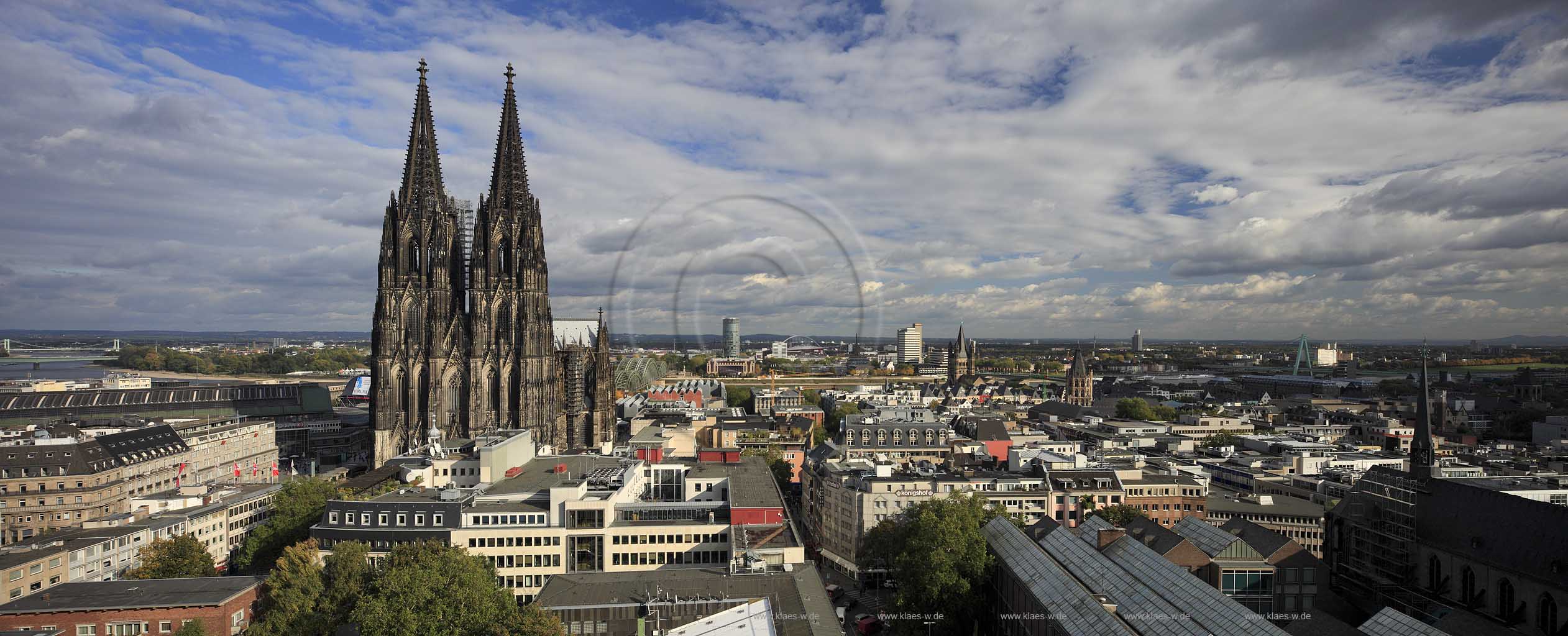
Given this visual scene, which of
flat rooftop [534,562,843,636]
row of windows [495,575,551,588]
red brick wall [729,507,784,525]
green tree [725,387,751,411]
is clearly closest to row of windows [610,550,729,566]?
red brick wall [729,507,784,525]

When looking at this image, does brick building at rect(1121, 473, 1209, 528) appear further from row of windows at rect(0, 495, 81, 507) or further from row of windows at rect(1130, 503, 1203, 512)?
row of windows at rect(0, 495, 81, 507)

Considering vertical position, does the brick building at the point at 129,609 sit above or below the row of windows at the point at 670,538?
below

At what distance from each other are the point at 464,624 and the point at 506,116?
5784 cm

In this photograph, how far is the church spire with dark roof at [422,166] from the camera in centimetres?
7581

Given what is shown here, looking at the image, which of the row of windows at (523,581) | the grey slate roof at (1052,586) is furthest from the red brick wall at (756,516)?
the grey slate roof at (1052,586)

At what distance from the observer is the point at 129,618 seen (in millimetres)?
38500

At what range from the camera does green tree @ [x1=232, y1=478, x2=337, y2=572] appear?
165 ft

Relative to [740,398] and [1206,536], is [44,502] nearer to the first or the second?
[1206,536]

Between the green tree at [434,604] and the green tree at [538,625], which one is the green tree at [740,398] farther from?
the green tree at [538,625]

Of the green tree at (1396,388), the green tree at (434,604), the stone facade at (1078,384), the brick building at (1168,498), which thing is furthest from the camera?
the green tree at (1396,388)

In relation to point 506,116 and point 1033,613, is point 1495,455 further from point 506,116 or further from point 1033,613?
point 506,116

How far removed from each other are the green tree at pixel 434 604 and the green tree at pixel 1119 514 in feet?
118

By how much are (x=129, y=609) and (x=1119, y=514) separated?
5304cm

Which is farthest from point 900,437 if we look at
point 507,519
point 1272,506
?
point 507,519
